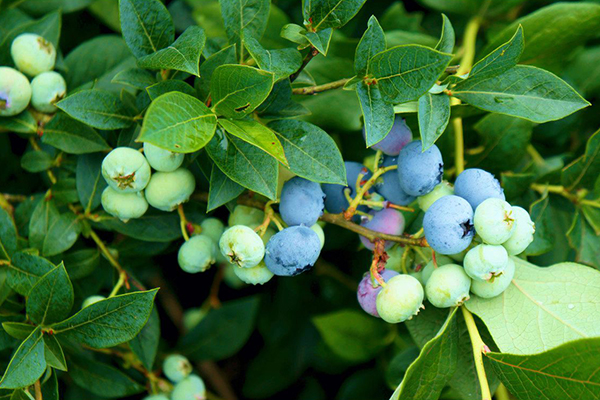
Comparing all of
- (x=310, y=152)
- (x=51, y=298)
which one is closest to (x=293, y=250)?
(x=310, y=152)

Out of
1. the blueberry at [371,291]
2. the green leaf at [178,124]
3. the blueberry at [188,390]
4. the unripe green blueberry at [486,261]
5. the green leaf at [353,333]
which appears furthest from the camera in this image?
the green leaf at [353,333]

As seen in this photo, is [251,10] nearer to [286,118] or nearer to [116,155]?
[286,118]

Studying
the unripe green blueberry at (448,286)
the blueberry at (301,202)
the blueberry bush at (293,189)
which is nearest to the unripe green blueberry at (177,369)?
the blueberry bush at (293,189)

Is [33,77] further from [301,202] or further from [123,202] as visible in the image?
[301,202]

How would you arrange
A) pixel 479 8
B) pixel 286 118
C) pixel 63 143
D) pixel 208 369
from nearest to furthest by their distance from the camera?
pixel 286 118 < pixel 63 143 < pixel 479 8 < pixel 208 369

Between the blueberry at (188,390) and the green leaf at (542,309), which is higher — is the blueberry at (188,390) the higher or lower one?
the lower one

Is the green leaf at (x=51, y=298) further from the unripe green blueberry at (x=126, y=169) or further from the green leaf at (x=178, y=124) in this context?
the green leaf at (x=178, y=124)

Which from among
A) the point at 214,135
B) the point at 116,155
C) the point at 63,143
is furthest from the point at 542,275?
the point at 63,143
